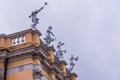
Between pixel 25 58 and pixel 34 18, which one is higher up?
pixel 34 18

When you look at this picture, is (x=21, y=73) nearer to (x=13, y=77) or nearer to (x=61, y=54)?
(x=13, y=77)

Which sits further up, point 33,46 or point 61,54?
point 61,54

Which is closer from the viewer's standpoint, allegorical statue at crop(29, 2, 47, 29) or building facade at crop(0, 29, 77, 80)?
building facade at crop(0, 29, 77, 80)

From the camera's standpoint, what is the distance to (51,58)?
35.3m

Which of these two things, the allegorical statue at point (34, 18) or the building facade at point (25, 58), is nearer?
the building facade at point (25, 58)

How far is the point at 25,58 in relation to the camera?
3281 cm

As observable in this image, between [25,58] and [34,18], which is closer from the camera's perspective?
[25,58]

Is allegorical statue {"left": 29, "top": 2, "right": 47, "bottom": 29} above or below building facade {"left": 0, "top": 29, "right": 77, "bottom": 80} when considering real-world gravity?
above

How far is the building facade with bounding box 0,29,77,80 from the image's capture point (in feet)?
106

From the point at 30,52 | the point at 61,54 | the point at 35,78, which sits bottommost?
the point at 35,78

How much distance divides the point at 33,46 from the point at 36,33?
1.49 metres

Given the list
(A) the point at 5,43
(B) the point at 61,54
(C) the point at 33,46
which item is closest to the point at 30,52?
(C) the point at 33,46

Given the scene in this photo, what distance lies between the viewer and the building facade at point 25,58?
32.3m

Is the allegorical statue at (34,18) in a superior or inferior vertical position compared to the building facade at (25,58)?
superior
